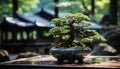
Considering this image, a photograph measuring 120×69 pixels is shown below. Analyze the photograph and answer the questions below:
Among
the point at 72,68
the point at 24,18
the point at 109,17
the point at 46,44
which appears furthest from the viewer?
the point at 109,17

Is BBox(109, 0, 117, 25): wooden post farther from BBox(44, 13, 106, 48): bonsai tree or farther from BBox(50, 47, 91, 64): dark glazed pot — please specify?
BBox(50, 47, 91, 64): dark glazed pot

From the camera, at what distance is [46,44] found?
2589 cm

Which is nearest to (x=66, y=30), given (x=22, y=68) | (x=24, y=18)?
(x=22, y=68)

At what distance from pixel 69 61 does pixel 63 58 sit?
0.42ft

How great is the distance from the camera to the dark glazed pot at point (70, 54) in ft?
17.7

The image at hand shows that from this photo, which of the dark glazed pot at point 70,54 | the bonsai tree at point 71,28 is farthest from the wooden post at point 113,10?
the dark glazed pot at point 70,54

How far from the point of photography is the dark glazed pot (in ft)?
17.7

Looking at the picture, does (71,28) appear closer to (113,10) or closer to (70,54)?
(70,54)

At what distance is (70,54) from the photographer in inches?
213

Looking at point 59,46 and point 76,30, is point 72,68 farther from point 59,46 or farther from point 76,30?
point 76,30

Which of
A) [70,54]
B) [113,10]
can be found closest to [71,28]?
[70,54]

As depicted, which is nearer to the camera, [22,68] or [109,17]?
[22,68]

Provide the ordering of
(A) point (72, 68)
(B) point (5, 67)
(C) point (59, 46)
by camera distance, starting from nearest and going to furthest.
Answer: (A) point (72, 68) → (B) point (5, 67) → (C) point (59, 46)

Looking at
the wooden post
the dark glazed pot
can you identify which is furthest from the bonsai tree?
the wooden post
